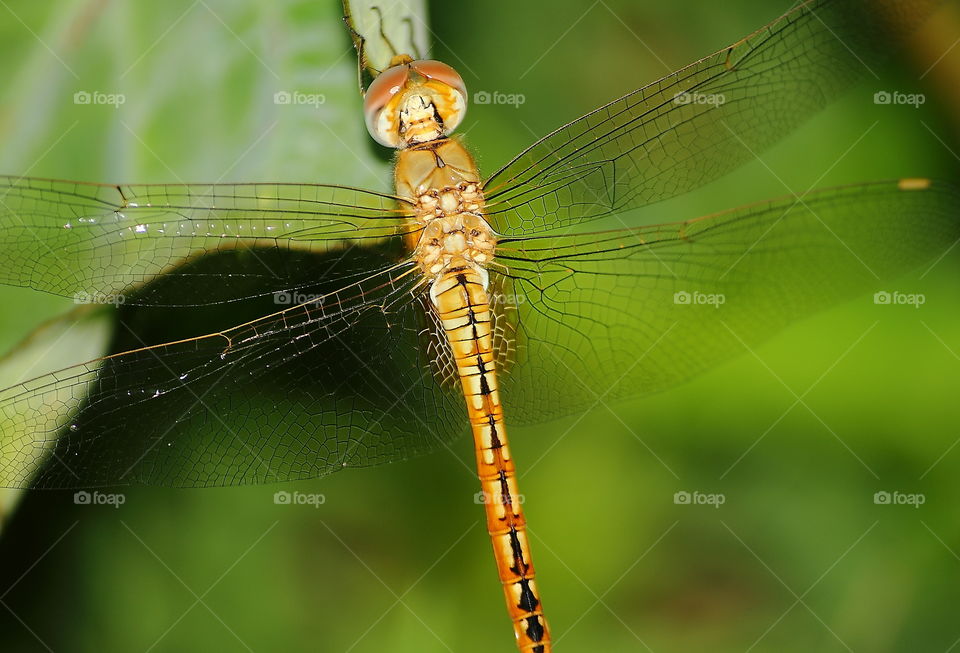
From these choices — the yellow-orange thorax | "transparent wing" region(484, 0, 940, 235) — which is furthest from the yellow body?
"transparent wing" region(484, 0, 940, 235)

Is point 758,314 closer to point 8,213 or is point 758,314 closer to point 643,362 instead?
point 643,362

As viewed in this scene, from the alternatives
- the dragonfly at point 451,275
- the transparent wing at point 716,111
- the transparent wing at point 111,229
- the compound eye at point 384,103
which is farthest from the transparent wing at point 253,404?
the transparent wing at point 716,111

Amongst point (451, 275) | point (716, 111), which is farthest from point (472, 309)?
point (716, 111)

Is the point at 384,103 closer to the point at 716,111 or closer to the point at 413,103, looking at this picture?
the point at 413,103

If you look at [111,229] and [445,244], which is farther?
[445,244]

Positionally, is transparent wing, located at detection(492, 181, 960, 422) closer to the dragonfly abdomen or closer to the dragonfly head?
the dragonfly abdomen

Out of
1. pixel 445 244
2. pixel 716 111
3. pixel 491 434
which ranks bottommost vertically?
pixel 491 434
